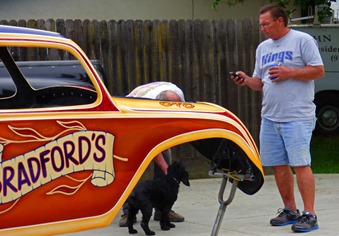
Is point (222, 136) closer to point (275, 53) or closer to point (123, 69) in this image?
point (275, 53)

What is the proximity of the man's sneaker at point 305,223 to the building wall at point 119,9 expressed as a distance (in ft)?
32.0

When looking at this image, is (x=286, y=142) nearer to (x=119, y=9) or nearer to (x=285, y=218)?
(x=285, y=218)

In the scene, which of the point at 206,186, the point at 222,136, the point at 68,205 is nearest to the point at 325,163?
the point at 206,186

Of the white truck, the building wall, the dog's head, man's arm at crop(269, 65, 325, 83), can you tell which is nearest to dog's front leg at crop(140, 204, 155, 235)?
the dog's head

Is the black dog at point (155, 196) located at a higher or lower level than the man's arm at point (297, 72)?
lower

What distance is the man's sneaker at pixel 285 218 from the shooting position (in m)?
7.53

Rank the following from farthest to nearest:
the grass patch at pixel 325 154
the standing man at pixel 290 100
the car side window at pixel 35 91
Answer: the grass patch at pixel 325 154 → the standing man at pixel 290 100 → the car side window at pixel 35 91

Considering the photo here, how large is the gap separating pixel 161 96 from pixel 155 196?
0.89m

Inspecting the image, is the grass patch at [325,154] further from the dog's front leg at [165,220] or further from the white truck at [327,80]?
the dog's front leg at [165,220]

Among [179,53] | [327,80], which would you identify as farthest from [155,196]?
[327,80]

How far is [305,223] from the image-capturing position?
Result: 7191 millimetres

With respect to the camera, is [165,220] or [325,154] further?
[325,154]

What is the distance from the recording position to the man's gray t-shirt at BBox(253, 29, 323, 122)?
7277mm

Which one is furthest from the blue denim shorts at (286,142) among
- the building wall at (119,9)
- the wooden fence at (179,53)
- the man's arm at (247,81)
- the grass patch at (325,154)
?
the building wall at (119,9)
